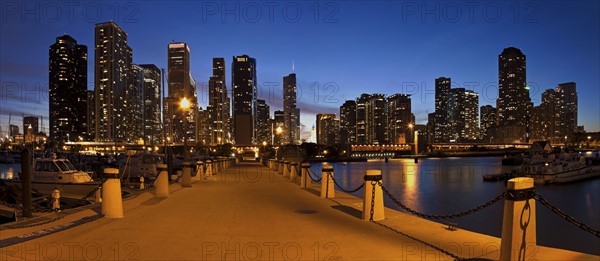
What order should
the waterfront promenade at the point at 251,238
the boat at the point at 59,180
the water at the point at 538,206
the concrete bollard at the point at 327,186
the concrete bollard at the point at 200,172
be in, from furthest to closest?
the water at the point at 538,206 → the concrete bollard at the point at 200,172 → the boat at the point at 59,180 → the concrete bollard at the point at 327,186 → the waterfront promenade at the point at 251,238

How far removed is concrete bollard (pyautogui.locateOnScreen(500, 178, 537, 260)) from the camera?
19.6 feet

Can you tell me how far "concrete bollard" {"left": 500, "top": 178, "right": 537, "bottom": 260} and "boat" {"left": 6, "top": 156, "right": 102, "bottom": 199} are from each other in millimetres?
23372

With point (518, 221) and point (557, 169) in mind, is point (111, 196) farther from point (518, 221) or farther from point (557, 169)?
point (557, 169)

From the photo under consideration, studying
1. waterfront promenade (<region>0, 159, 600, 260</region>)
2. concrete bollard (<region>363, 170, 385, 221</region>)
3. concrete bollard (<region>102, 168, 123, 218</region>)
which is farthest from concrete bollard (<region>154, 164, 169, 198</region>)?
concrete bollard (<region>363, 170, 385, 221</region>)

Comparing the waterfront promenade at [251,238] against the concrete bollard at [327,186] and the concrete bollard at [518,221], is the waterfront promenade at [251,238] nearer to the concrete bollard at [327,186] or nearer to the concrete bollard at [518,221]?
the concrete bollard at [518,221]

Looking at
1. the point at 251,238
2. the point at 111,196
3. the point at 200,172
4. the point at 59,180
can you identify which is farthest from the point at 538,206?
the point at 111,196

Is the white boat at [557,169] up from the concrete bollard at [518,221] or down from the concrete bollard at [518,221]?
down

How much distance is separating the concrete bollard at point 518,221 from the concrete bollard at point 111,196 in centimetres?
882

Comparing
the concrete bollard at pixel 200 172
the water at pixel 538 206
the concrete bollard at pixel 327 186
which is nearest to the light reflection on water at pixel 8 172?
the concrete bollard at pixel 200 172

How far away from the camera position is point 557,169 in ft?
239

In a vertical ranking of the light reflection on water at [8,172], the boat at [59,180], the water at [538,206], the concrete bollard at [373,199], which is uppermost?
the concrete bollard at [373,199]

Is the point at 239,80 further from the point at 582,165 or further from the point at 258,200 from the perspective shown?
the point at 258,200

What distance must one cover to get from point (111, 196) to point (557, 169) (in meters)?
78.7

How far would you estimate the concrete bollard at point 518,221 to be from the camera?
235 inches
